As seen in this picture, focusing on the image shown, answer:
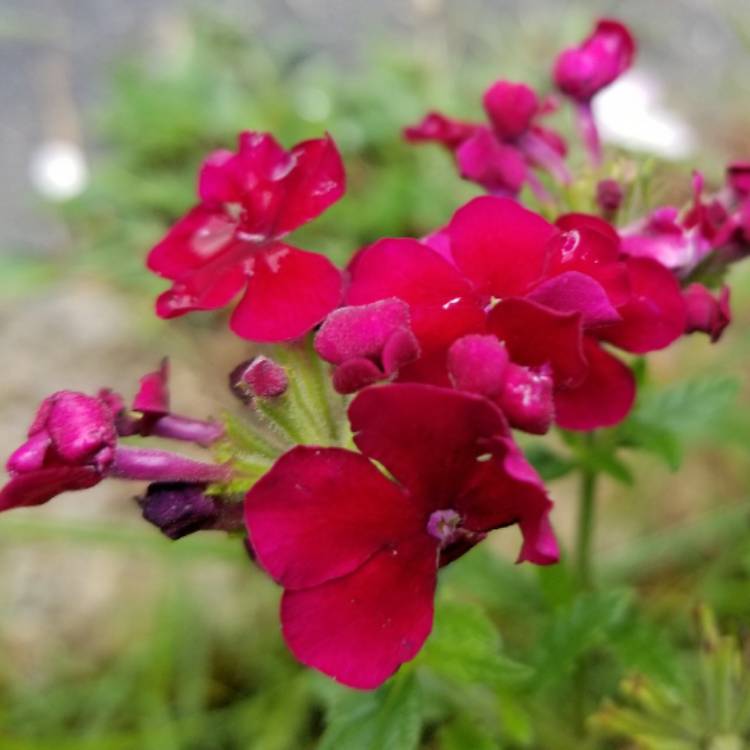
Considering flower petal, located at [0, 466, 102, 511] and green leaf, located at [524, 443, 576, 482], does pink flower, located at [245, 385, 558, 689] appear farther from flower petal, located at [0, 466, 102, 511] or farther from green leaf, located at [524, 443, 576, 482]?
green leaf, located at [524, 443, 576, 482]

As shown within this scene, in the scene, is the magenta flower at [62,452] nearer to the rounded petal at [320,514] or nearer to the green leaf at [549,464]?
the rounded petal at [320,514]

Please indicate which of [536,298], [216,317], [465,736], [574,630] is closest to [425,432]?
[536,298]

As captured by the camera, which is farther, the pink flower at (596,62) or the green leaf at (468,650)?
the pink flower at (596,62)

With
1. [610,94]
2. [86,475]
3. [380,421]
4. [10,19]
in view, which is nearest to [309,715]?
[86,475]

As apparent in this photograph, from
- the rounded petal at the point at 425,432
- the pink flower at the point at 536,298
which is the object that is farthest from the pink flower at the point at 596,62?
the rounded petal at the point at 425,432

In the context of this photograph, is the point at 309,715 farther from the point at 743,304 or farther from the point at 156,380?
the point at 743,304

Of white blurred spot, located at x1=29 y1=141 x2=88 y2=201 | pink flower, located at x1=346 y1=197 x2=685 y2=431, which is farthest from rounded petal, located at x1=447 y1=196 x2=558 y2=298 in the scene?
white blurred spot, located at x1=29 y1=141 x2=88 y2=201
